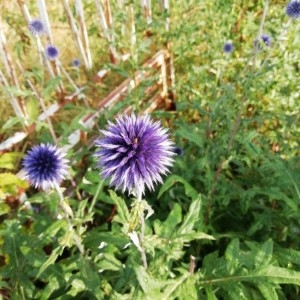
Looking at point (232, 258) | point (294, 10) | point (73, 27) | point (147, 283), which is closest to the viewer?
point (147, 283)

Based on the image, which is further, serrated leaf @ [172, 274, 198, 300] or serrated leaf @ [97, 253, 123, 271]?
serrated leaf @ [97, 253, 123, 271]

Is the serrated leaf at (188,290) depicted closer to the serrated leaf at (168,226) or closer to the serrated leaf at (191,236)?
the serrated leaf at (191,236)

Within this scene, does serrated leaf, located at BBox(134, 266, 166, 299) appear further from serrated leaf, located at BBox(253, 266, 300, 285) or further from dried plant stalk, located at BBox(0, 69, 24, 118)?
dried plant stalk, located at BBox(0, 69, 24, 118)

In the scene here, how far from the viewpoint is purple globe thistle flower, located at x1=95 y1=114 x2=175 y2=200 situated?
1211 millimetres

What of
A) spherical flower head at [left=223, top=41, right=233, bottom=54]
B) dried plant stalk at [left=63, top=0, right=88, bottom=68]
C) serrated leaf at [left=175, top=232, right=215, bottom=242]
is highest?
dried plant stalk at [left=63, top=0, right=88, bottom=68]

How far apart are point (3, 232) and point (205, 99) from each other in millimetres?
1848

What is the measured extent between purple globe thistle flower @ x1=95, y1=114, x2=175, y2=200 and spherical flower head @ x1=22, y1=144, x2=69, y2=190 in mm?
460

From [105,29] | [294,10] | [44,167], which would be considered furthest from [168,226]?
[105,29]

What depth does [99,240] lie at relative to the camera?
5.91ft

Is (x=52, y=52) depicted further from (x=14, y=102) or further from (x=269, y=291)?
(x=269, y=291)

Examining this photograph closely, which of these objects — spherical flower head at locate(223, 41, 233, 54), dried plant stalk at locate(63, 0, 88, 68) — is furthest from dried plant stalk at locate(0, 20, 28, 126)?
spherical flower head at locate(223, 41, 233, 54)

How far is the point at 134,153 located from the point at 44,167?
0.63 metres

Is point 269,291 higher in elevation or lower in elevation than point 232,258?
lower

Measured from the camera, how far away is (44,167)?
167cm
